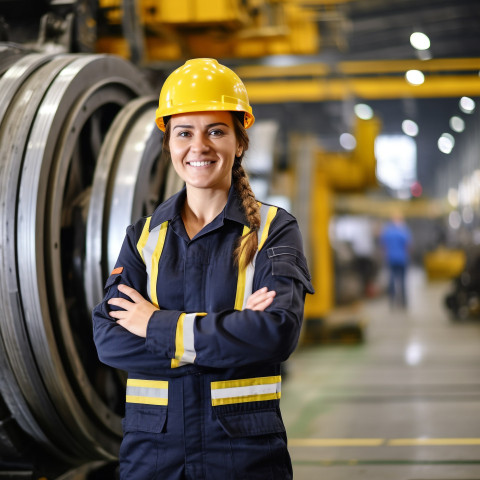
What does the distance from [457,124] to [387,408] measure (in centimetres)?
2614

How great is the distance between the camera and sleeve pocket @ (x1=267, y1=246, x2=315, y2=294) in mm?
1666

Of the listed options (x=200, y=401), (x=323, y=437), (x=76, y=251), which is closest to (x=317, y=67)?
(x=323, y=437)

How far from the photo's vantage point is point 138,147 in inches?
117

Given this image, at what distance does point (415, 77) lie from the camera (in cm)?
1343

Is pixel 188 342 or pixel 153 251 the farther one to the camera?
pixel 153 251

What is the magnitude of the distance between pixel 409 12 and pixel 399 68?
3.45 meters

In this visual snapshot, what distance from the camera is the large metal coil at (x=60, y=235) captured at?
243 cm

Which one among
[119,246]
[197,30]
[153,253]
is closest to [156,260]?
[153,253]

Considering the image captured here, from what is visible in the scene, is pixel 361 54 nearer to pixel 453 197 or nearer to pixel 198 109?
pixel 198 109

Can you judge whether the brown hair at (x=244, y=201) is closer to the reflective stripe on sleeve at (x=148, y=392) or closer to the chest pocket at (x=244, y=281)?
the chest pocket at (x=244, y=281)

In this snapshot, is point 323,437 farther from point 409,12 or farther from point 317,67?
point 409,12

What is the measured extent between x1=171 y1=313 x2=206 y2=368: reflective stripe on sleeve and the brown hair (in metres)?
A: 0.20

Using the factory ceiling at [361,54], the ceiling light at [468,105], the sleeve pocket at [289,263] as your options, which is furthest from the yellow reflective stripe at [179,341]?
the ceiling light at [468,105]

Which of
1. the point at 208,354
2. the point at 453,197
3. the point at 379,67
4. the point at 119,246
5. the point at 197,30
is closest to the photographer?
the point at 208,354
